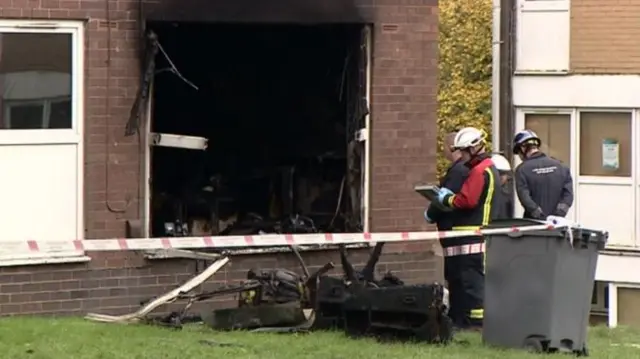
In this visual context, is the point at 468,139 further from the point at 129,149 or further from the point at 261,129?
the point at 261,129

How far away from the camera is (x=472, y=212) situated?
33.3 feet

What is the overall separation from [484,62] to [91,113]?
22.8m

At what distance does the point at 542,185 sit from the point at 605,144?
12.6 meters

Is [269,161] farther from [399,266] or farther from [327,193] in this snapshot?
[399,266]

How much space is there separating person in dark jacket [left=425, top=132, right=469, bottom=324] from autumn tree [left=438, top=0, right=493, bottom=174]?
21971mm

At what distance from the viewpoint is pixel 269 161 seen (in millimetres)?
13305

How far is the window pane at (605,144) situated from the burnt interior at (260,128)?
11199 mm

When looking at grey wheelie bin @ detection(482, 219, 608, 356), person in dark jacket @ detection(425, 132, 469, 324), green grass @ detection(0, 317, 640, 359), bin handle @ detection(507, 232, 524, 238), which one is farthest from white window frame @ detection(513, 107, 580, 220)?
bin handle @ detection(507, 232, 524, 238)

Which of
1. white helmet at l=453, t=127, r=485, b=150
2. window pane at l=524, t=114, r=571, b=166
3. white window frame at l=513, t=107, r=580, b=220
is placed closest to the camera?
white helmet at l=453, t=127, r=485, b=150

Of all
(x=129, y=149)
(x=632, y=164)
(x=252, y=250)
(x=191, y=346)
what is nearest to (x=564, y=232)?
(x=191, y=346)

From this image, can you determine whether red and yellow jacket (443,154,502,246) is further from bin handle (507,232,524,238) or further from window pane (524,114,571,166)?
window pane (524,114,571,166)

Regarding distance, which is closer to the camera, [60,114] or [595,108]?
[60,114]

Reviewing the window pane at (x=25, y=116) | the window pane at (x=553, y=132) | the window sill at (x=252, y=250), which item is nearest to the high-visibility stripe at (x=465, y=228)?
the window sill at (x=252, y=250)

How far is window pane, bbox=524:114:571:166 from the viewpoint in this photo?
23772 mm
